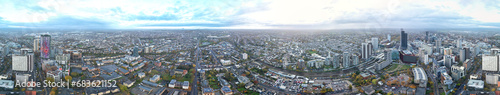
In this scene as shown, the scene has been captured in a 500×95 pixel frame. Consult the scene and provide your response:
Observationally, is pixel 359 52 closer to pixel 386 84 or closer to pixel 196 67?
pixel 386 84

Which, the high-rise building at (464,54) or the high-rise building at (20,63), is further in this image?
the high-rise building at (464,54)

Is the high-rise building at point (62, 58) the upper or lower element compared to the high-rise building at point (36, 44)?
lower

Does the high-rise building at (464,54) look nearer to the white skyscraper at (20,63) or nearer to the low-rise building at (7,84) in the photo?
the low-rise building at (7,84)

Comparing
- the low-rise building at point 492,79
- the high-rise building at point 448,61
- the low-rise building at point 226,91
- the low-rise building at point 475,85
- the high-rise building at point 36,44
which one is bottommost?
the low-rise building at point 226,91

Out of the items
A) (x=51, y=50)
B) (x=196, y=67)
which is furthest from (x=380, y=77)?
(x=51, y=50)

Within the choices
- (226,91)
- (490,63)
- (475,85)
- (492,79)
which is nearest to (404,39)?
(490,63)

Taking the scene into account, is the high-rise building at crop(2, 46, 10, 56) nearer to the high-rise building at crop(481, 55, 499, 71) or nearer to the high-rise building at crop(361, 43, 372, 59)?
the high-rise building at crop(361, 43, 372, 59)

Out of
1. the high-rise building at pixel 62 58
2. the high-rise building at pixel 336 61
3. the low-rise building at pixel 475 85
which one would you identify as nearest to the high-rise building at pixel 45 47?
the high-rise building at pixel 62 58

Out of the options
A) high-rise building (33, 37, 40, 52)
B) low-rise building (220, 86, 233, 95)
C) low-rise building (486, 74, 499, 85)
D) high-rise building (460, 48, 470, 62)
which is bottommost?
low-rise building (220, 86, 233, 95)

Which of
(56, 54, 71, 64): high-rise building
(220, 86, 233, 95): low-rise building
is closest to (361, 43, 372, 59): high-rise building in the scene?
(220, 86, 233, 95): low-rise building
